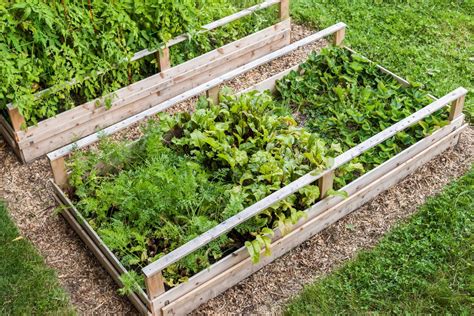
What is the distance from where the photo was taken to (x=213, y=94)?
612 cm

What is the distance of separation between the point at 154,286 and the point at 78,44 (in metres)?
2.38

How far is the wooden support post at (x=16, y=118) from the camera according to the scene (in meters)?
5.79

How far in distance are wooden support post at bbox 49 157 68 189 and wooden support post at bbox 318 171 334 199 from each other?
195 centimetres

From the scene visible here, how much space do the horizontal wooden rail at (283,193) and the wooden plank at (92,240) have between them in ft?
1.07

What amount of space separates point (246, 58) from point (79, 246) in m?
2.76

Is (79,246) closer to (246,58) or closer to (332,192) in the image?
(332,192)

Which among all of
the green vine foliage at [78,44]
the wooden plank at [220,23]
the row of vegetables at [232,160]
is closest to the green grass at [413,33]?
the row of vegetables at [232,160]

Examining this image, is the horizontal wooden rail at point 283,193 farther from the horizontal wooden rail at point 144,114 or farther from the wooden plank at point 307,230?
the horizontal wooden rail at point 144,114

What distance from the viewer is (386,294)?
199 inches

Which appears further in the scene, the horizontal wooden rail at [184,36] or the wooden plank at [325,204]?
the horizontal wooden rail at [184,36]

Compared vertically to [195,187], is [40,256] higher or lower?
lower

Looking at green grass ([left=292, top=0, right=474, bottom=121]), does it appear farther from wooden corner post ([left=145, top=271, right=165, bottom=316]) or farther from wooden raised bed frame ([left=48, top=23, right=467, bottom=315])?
wooden corner post ([left=145, top=271, right=165, bottom=316])

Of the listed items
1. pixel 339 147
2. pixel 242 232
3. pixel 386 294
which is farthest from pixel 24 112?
pixel 386 294

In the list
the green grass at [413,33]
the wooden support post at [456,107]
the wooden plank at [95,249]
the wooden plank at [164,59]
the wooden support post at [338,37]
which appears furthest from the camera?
the green grass at [413,33]
